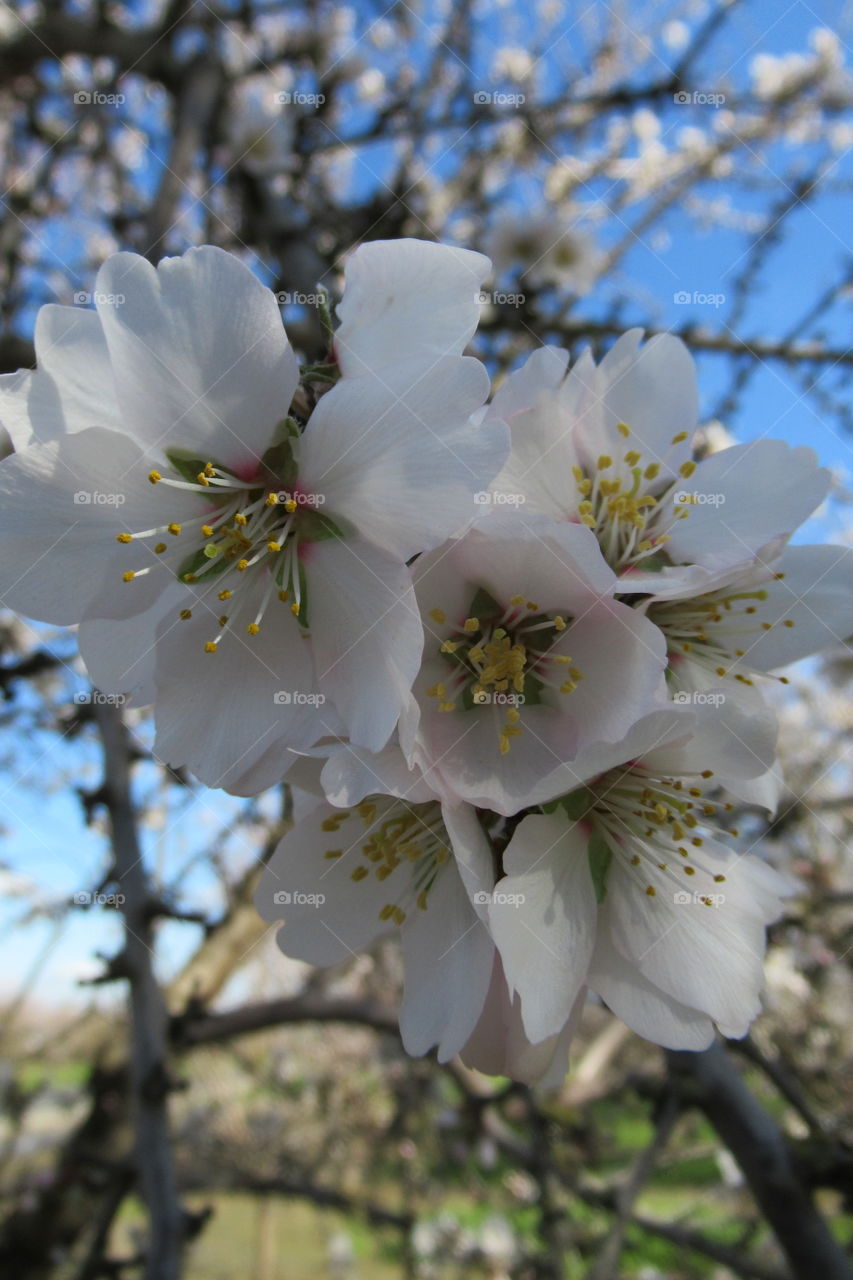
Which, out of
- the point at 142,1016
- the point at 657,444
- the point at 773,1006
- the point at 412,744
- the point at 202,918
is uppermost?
the point at 657,444

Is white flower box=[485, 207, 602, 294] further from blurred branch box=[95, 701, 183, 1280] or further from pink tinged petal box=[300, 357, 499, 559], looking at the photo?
pink tinged petal box=[300, 357, 499, 559]

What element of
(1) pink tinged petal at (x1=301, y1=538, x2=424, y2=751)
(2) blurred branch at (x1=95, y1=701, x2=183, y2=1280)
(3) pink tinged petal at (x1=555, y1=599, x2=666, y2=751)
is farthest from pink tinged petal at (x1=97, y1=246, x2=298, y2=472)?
(2) blurred branch at (x1=95, y1=701, x2=183, y2=1280)

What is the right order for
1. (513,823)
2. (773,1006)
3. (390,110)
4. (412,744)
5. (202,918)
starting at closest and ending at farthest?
(412,744) < (513,823) < (202,918) < (390,110) < (773,1006)

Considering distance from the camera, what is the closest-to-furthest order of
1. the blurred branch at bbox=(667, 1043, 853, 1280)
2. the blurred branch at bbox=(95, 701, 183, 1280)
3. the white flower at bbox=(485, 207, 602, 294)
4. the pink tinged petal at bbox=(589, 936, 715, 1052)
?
1. the pink tinged petal at bbox=(589, 936, 715, 1052)
2. the blurred branch at bbox=(667, 1043, 853, 1280)
3. the blurred branch at bbox=(95, 701, 183, 1280)
4. the white flower at bbox=(485, 207, 602, 294)

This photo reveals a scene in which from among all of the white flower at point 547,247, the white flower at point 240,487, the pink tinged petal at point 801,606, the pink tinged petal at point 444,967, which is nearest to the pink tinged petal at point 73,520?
the white flower at point 240,487

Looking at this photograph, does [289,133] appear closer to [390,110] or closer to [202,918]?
[390,110]

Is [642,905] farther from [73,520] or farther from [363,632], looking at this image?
[73,520]

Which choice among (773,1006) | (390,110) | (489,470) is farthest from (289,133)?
(773,1006)
